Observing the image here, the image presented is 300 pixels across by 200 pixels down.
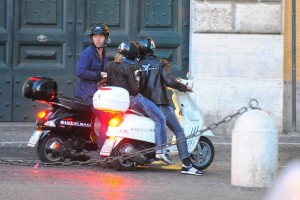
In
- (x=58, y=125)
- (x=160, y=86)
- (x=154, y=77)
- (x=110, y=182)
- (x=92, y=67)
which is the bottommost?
(x=110, y=182)

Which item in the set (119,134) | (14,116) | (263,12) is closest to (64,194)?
(119,134)

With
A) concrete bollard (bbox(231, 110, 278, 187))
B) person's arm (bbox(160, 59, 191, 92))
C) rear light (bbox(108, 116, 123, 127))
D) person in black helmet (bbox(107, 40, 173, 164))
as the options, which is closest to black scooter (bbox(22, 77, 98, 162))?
rear light (bbox(108, 116, 123, 127))

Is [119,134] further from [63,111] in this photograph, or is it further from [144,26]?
[144,26]

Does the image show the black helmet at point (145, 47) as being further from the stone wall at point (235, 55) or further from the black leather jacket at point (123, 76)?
the stone wall at point (235, 55)

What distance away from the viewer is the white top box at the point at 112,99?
9656 mm

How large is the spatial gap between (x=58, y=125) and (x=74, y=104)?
0.36 m

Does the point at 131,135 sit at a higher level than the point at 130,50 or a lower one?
lower

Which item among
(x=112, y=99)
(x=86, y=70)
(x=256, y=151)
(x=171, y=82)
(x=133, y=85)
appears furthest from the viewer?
(x=86, y=70)

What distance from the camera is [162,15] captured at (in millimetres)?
13516

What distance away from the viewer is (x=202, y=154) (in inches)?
404

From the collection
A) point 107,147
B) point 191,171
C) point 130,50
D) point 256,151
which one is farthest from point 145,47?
point 256,151

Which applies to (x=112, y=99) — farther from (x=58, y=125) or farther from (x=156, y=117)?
(x=58, y=125)

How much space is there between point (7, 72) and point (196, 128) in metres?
4.28

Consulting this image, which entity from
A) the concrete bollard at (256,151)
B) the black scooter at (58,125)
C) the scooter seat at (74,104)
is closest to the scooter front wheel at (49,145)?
the black scooter at (58,125)
